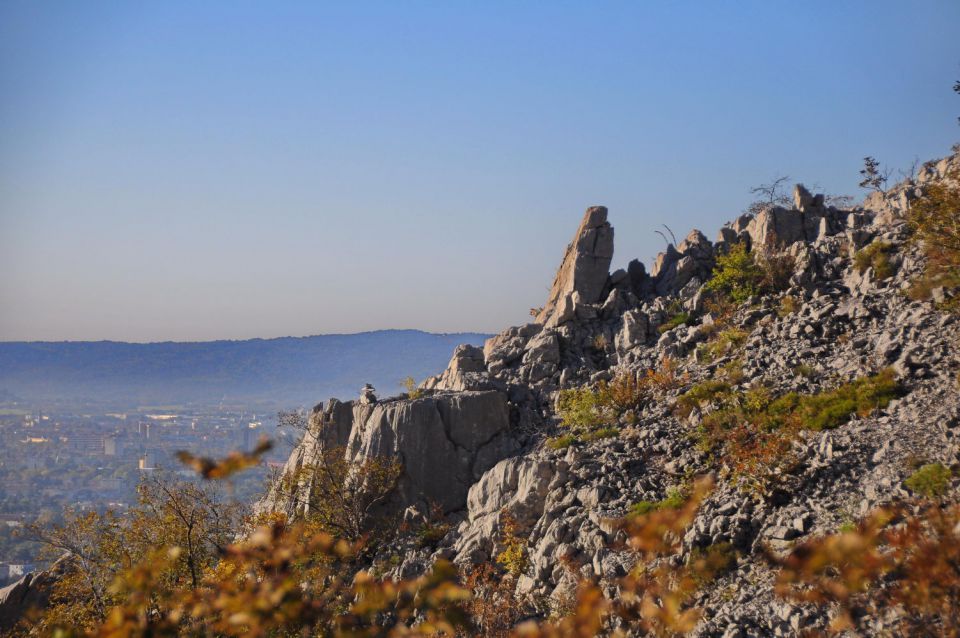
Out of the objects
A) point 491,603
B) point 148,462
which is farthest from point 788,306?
point 148,462

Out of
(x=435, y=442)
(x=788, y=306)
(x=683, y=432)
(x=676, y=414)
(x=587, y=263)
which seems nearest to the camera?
(x=683, y=432)

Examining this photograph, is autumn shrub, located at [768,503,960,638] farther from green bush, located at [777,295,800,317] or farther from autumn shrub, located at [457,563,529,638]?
green bush, located at [777,295,800,317]

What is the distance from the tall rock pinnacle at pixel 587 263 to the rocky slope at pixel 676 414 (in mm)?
103

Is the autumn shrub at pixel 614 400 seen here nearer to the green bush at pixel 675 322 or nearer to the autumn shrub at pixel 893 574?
the green bush at pixel 675 322

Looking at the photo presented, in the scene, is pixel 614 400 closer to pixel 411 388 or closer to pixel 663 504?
pixel 663 504

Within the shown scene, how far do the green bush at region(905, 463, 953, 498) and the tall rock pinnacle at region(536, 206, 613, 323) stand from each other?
21.6 meters

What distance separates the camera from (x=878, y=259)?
31312mm

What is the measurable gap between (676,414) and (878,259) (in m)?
10.1

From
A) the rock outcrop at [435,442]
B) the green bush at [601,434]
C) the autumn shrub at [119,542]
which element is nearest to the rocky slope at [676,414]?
the rock outcrop at [435,442]

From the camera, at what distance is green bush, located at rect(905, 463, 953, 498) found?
62.2 feet

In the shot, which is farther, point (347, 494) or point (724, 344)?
point (347, 494)

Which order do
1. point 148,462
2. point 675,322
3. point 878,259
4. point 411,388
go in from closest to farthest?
1. point 878,259
2. point 675,322
3. point 411,388
4. point 148,462

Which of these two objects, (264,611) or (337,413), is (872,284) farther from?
(264,611)

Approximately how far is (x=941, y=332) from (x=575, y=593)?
14434mm
